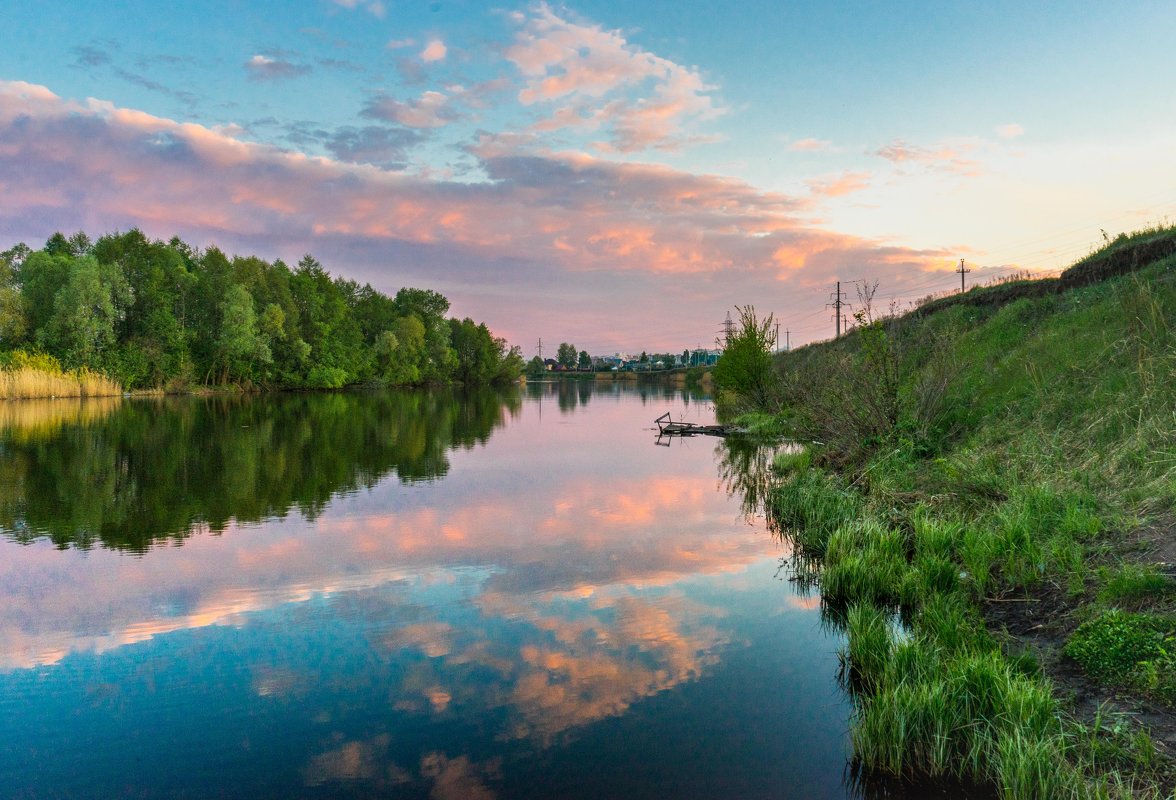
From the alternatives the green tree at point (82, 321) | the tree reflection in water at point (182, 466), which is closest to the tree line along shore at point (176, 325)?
the green tree at point (82, 321)

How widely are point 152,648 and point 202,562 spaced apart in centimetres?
413

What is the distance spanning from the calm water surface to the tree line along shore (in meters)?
56.3

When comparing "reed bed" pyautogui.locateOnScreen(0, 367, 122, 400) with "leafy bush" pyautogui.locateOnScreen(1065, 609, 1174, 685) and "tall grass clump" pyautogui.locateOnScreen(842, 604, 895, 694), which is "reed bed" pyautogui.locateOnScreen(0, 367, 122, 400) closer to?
"tall grass clump" pyautogui.locateOnScreen(842, 604, 895, 694)

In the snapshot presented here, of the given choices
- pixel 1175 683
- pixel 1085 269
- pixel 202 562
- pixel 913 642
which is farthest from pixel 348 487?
pixel 1085 269

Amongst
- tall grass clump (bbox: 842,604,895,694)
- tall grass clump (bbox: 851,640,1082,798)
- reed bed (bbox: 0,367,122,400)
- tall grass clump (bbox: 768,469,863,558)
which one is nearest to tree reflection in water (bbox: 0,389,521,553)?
tall grass clump (bbox: 768,469,863,558)

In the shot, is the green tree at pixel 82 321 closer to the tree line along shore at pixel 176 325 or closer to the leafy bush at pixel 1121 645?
the tree line along shore at pixel 176 325

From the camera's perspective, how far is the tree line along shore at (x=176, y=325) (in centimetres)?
6550

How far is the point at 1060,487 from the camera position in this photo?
12.0m

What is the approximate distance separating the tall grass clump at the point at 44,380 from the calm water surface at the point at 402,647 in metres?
46.2

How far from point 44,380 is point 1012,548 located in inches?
2824

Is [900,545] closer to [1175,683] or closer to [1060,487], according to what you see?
[1060,487]

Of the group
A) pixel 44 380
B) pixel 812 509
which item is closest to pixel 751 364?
pixel 812 509

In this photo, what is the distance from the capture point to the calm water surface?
645 cm

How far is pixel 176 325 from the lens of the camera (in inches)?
2916
